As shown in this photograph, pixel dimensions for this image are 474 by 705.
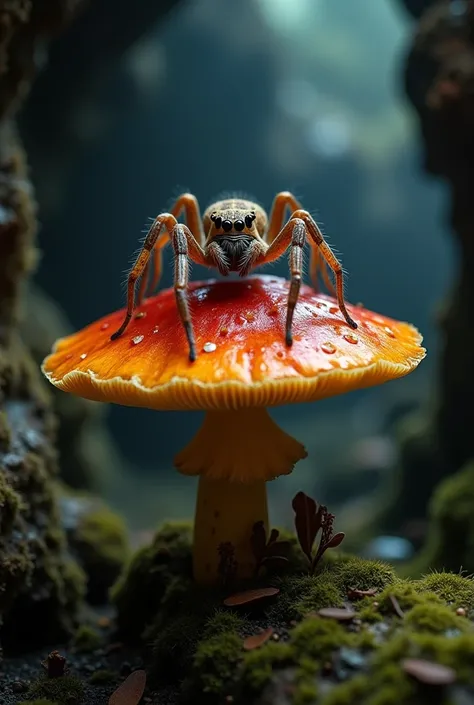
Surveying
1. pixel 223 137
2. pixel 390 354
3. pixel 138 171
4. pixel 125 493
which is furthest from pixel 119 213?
pixel 390 354

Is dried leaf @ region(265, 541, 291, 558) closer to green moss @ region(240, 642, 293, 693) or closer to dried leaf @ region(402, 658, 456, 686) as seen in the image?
green moss @ region(240, 642, 293, 693)

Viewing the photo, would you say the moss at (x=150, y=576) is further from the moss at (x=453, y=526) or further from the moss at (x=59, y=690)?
the moss at (x=453, y=526)

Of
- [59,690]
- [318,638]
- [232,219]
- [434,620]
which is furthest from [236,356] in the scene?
[59,690]

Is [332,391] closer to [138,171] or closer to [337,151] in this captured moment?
[138,171]

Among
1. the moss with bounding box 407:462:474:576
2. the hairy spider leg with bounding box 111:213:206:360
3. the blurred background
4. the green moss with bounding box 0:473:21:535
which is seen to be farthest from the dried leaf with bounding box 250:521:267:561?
the blurred background

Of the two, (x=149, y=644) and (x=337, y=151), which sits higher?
(x=337, y=151)

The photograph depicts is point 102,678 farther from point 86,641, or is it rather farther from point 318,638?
point 318,638
